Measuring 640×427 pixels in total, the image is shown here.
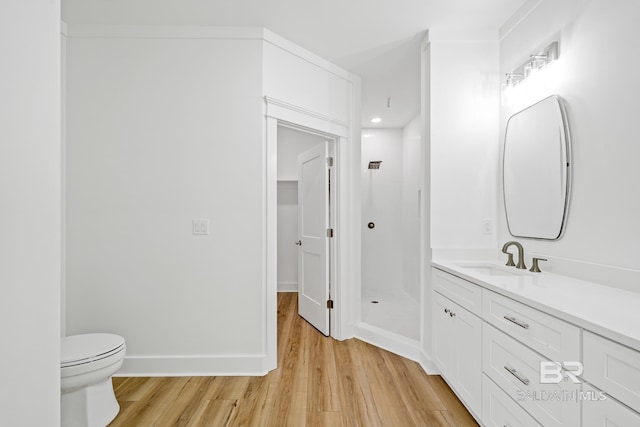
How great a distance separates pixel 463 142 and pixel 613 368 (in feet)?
5.80

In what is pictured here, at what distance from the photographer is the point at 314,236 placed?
3.21 meters

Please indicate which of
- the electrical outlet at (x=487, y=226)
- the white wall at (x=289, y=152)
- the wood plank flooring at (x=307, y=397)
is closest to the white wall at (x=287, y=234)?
the white wall at (x=289, y=152)

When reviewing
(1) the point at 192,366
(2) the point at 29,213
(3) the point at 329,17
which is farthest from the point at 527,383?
(3) the point at 329,17

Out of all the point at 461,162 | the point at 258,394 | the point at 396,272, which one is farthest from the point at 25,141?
the point at 396,272

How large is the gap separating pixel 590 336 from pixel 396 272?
147 inches

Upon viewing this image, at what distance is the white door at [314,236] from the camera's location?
3.00m

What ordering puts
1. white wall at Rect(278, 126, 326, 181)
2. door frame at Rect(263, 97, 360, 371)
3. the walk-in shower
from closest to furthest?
door frame at Rect(263, 97, 360, 371)
white wall at Rect(278, 126, 326, 181)
the walk-in shower

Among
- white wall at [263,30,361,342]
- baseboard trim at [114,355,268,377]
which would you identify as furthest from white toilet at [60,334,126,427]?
white wall at [263,30,361,342]

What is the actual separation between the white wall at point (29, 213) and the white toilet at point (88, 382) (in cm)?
71

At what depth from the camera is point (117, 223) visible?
2262mm

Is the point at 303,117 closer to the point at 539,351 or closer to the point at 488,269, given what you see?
the point at 488,269

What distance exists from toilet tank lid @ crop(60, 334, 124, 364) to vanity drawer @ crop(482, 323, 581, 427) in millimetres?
2113

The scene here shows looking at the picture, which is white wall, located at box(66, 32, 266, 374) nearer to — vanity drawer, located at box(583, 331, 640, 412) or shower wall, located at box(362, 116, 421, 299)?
vanity drawer, located at box(583, 331, 640, 412)

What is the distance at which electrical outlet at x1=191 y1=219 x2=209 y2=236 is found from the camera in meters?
2.29
